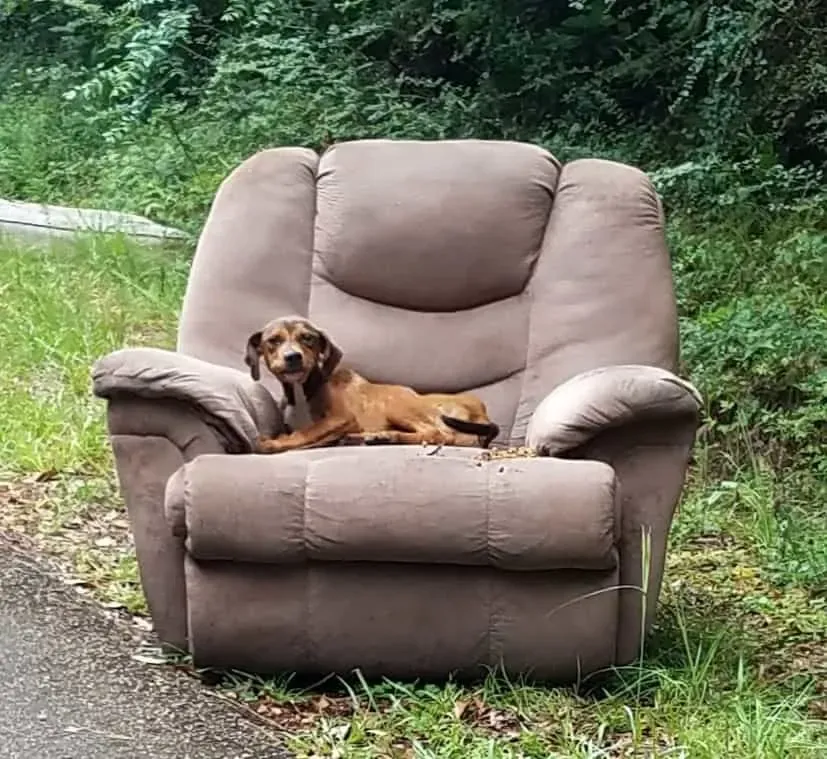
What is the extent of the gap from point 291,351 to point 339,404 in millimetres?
207

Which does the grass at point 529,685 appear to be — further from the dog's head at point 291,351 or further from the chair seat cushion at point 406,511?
the dog's head at point 291,351

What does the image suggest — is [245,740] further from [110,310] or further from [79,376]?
[110,310]

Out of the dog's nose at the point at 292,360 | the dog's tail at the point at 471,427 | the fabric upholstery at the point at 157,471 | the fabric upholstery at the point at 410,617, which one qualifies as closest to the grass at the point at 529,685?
the fabric upholstery at the point at 410,617

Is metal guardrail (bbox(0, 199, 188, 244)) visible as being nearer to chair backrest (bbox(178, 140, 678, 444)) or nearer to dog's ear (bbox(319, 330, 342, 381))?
chair backrest (bbox(178, 140, 678, 444))

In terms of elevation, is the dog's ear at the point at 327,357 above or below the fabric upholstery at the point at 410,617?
above

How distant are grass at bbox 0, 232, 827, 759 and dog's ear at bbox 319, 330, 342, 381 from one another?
2.49 feet

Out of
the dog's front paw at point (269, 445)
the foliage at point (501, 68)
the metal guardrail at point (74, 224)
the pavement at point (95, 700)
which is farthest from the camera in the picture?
the metal guardrail at point (74, 224)

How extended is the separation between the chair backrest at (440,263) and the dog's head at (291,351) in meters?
0.17

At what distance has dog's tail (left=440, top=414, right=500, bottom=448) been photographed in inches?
145

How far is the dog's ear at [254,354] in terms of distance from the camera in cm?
362

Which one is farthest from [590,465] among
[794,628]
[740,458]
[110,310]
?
[110,310]

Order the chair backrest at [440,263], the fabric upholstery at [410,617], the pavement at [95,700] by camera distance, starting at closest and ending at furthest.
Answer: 1. the pavement at [95,700]
2. the fabric upholstery at [410,617]
3. the chair backrest at [440,263]

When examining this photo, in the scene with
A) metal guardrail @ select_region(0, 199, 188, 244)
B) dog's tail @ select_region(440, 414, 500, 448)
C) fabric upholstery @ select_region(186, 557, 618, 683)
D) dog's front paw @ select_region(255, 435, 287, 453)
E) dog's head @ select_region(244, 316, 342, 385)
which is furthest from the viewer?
metal guardrail @ select_region(0, 199, 188, 244)

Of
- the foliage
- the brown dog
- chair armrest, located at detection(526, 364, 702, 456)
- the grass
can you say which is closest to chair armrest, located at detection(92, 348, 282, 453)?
the brown dog
